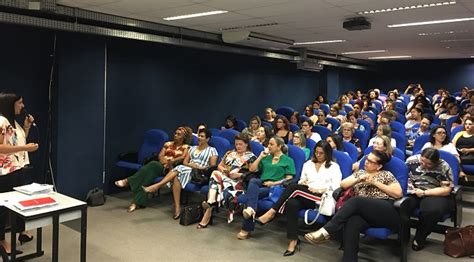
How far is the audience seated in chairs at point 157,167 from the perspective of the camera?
217 inches

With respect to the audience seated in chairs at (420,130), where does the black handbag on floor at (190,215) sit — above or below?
below

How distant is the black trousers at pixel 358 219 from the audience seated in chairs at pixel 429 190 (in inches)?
18.7

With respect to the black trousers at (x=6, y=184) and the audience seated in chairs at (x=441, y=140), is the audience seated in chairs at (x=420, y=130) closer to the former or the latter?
the audience seated in chairs at (x=441, y=140)

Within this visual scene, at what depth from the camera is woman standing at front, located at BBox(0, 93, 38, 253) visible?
3.54m

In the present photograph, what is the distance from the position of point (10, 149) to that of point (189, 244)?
1.98m

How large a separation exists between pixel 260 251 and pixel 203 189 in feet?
3.71

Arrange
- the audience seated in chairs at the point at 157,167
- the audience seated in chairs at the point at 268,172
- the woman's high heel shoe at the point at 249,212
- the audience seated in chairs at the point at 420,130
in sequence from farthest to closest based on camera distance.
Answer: the audience seated in chairs at the point at 420,130
the audience seated in chairs at the point at 157,167
the audience seated in chairs at the point at 268,172
the woman's high heel shoe at the point at 249,212

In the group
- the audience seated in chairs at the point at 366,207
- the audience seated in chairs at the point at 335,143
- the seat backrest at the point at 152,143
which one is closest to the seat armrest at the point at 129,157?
the seat backrest at the point at 152,143

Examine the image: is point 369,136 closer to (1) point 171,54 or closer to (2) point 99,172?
(1) point 171,54

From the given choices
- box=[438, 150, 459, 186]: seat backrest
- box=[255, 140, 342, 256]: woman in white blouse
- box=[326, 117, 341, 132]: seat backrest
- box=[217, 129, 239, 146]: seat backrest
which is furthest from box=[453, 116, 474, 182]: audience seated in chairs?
box=[217, 129, 239, 146]: seat backrest

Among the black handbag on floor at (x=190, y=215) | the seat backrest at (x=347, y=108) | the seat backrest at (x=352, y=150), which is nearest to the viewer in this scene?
the black handbag on floor at (x=190, y=215)

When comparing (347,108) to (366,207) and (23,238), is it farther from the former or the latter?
(23,238)

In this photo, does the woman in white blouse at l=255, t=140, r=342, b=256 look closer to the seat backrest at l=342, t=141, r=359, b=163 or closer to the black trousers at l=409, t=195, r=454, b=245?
the black trousers at l=409, t=195, r=454, b=245

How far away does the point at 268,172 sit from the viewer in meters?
4.61
